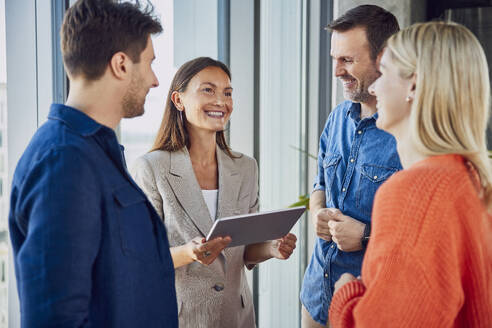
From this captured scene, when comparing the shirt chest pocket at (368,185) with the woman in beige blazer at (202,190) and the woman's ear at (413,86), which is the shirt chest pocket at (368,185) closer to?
the woman in beige blazer at (202,190)

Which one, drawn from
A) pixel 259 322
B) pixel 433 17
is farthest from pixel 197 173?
pixel 433 17

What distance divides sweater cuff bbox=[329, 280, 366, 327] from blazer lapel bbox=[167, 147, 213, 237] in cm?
67

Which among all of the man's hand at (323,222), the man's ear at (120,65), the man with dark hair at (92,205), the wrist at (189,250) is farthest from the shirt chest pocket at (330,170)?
the man's ear at (120,65)

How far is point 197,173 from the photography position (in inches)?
69.9

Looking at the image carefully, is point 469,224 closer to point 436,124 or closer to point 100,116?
point 436,124

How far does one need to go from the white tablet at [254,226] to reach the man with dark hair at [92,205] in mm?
257

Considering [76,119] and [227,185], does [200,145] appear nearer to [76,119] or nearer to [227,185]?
[227,185]

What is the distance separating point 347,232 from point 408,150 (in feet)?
1.92

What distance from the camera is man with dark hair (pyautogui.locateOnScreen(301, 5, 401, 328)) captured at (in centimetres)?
163

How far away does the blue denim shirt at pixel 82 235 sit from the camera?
87 centimetres

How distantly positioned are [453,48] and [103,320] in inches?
37.8

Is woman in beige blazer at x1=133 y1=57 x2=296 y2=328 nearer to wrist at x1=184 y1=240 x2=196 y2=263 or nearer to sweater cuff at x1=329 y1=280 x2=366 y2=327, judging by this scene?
wrist at x1=184 y1=240 x2=196 y2=263

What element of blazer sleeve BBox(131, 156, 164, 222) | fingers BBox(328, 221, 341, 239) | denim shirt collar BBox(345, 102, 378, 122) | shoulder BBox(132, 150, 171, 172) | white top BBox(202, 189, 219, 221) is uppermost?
denim shirt collar BBox(345, 102, 378, 122)

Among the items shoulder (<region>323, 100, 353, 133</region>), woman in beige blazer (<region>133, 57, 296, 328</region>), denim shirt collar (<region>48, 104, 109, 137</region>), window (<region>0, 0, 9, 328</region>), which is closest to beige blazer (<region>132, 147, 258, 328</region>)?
woman in beige blazer (<region>133, 57, 296, 328</region>)
